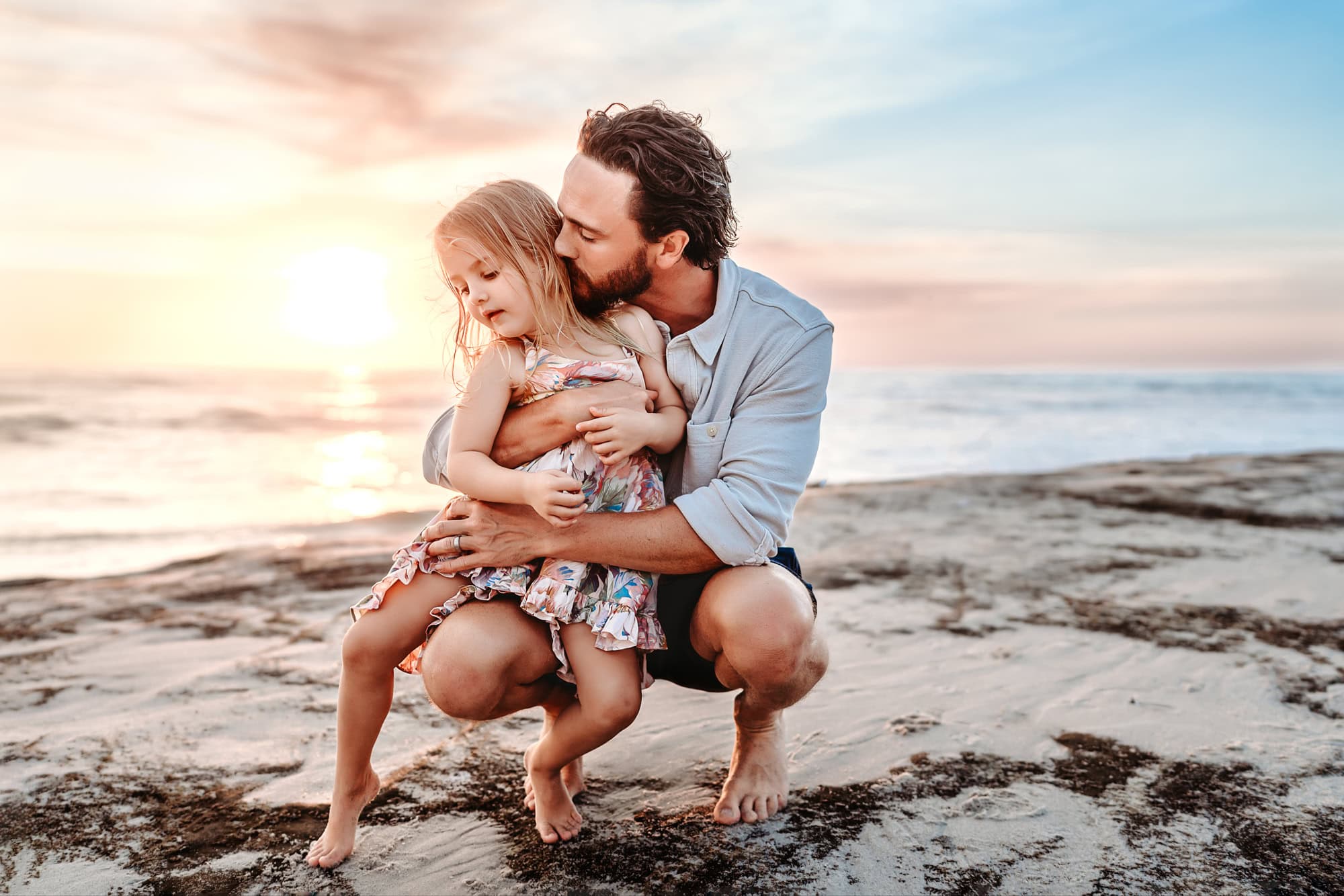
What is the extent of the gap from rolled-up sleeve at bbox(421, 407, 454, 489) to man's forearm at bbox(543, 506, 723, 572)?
0.47 m

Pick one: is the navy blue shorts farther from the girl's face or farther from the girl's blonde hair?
the girl's face

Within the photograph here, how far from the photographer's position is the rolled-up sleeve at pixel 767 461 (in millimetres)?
2217

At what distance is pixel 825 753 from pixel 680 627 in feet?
2.33

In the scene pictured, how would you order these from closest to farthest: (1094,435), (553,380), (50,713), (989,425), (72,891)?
(72,891) < (553,380) < (50,713) < (1094,435) < (989,425)

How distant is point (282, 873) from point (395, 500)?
754 centimetres

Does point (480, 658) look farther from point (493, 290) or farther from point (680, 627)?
point (493, 290)

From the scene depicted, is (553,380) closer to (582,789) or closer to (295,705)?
(582,789)

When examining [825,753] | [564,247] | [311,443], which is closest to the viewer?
[564,247]

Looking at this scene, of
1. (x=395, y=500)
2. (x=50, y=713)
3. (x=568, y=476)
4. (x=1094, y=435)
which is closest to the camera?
(x=568, y=476)

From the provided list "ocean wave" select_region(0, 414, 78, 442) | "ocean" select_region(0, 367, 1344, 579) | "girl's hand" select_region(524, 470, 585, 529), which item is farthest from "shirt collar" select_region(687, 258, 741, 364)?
"ocean wave" select_region(0, 414, 78, 442)

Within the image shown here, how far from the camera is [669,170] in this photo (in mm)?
2451

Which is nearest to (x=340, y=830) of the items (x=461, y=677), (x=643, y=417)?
(x=461, y=677)

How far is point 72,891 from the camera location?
2.02m

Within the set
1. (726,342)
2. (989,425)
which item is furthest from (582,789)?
(989,425)
